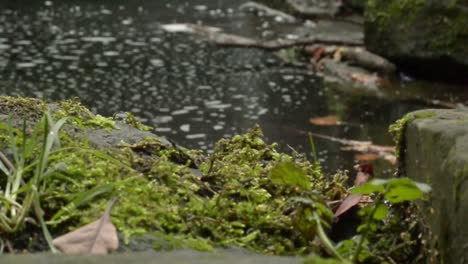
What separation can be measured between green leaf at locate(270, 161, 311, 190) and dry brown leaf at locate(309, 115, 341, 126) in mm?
2900

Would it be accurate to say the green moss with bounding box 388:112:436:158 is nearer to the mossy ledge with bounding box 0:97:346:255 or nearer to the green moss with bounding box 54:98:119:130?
the mossy ledge with bounding box 0:97:346:255

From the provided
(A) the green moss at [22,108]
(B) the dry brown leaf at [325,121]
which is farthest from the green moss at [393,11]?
(A) the green moss at [22,108]

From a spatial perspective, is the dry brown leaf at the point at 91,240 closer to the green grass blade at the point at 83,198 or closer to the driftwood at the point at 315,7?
the green grass blade at the point at 83,198

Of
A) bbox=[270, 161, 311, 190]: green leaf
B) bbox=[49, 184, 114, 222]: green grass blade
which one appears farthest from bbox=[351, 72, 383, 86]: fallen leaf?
bbox=[49, 184, 114, 222]: green grass blade

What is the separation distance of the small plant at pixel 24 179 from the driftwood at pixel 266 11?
599 cm

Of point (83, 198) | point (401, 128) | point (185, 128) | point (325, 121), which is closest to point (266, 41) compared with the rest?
point (325, 121)

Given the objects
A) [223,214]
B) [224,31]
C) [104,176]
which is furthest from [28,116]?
[224,31]

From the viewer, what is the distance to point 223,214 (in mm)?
1154

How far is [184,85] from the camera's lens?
15.1ft

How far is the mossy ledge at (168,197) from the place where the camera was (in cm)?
106

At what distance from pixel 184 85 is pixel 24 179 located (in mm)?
3473

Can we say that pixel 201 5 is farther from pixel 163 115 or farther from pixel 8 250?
pixel 8 250

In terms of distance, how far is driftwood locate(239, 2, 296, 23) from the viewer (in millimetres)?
7160

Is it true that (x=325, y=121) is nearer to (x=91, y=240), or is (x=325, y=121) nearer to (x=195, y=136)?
(x=195, y=136)
